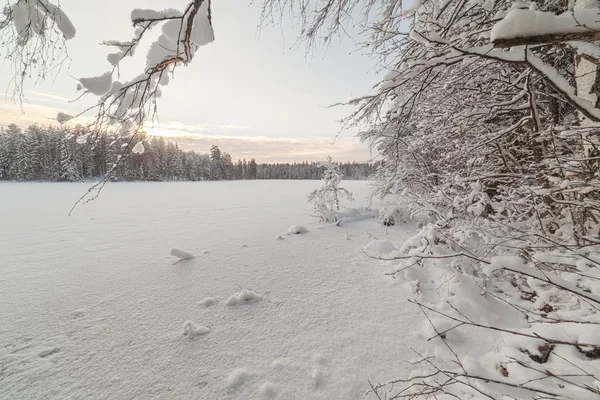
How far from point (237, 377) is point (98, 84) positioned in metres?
2.32

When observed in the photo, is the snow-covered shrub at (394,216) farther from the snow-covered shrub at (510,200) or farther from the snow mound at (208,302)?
the snow mound at (208,302)

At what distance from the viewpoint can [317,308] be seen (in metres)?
3.11

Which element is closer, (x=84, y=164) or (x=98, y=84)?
(x=98, y=84)

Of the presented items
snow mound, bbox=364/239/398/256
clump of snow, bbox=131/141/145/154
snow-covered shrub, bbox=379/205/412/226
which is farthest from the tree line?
snow mound, bbox=364/239/398/256

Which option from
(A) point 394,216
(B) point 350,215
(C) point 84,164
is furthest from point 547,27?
(C) point 84,164

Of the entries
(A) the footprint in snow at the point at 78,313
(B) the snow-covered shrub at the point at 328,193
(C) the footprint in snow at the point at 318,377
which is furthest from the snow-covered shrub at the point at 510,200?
(B) the snow-covered shrub at the point at 328,193

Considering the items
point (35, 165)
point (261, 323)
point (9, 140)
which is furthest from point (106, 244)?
point (9, 140)

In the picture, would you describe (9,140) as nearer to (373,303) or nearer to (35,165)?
(35,165)

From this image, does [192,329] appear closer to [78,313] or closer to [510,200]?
[78,313]

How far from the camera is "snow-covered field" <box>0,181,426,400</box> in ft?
6.83

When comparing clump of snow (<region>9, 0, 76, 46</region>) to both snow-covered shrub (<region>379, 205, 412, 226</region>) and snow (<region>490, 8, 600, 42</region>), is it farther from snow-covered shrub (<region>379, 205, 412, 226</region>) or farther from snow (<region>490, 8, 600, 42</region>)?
snow-covered shrub (<region>379, 205, 412, 226</region>)

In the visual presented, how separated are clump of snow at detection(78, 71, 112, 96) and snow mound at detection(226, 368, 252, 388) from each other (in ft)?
7.42

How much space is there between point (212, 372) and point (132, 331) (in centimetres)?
121

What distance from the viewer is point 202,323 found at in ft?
9.34
